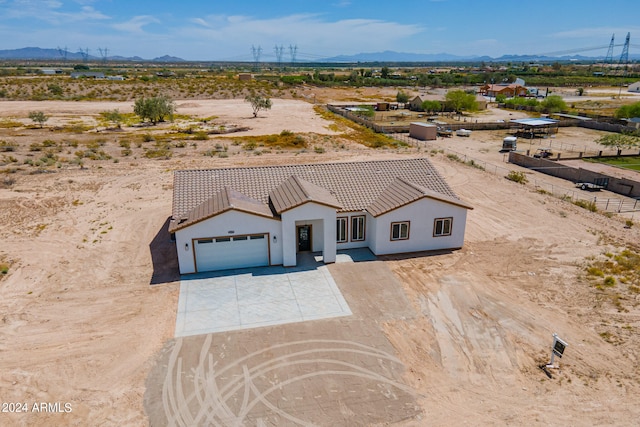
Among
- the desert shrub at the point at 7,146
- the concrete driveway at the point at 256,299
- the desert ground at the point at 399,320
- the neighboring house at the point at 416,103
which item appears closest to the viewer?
the desert ground at the point at 399,320

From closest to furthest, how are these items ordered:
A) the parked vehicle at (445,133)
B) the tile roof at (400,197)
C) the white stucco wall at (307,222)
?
the white stucco wall at (307,222) → the tile roof at (400,197) → the parked vehicle at (445,133)

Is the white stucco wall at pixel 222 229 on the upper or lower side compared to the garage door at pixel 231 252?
upper

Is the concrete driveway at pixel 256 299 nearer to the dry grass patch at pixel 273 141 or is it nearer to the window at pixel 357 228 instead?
the window at pixel 357 228

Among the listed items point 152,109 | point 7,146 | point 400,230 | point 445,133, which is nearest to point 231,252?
point 400,230

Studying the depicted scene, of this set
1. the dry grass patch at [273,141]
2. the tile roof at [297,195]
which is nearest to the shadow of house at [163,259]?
the tile roof at [297,195]

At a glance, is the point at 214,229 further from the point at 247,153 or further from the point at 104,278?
the point at 247,153

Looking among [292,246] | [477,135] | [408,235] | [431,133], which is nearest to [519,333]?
[408,235]

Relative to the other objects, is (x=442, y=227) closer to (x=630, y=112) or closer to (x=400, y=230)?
(x=400, y=230)
